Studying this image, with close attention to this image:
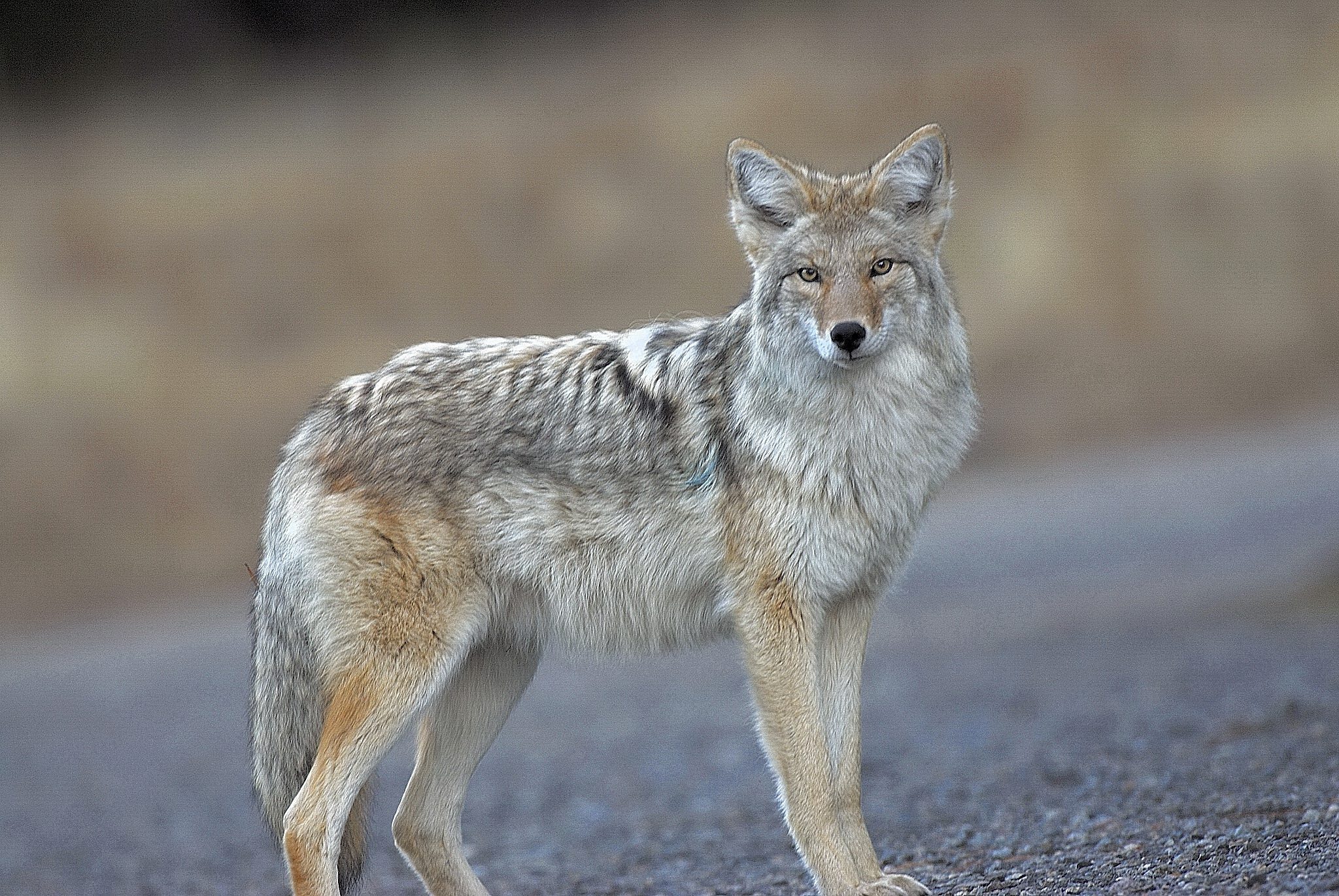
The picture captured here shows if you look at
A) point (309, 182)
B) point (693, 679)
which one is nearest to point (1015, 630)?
point (693, 679)

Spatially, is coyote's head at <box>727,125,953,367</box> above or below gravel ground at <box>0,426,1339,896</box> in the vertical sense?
above

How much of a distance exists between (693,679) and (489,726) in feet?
21.3

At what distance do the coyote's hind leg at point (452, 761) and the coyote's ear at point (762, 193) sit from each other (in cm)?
154

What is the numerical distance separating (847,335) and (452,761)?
1890 millimetres

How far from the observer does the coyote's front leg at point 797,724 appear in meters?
4.54

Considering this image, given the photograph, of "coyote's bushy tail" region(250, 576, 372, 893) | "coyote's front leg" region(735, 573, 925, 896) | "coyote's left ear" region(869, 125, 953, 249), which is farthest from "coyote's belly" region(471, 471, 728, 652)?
"coyote's left ear" region(869, 125, 953, 249)

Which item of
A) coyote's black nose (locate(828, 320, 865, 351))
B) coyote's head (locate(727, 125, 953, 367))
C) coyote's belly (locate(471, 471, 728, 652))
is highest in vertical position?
coyote's head (locate(727, 125, 953, 367))

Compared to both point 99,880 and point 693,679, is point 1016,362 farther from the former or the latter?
point 99,880

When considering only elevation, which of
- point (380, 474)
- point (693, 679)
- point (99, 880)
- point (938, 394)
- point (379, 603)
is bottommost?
point (693, 679)

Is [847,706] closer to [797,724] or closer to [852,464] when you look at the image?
[797,724]

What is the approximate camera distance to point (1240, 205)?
67.6 ft

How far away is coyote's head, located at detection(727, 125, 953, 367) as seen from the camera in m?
4.60

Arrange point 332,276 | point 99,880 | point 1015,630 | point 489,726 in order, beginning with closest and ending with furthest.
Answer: point 489,726, point 99,880, point 1015,630, point 332,276

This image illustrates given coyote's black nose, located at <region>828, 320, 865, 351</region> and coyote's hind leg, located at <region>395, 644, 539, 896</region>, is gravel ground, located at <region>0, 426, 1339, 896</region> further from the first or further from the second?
coyote's black nose, located at <region>828, 320, 865, 351</region>
